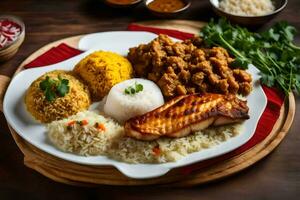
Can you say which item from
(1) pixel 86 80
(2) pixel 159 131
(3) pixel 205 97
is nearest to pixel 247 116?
(3) pixel 205 97

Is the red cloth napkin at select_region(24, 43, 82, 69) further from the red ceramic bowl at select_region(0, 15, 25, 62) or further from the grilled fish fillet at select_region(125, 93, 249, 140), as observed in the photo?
the grilled fish fillet at select_region(125, 93, 249, 140)

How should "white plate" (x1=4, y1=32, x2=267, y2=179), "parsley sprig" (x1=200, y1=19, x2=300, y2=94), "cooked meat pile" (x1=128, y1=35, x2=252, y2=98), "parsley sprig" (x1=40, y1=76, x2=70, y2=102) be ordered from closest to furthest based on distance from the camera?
"white plate" (x1=4, y1=32, x2=267, y2=179)
"parsley sprig" (x1=40, y1=76, x2=70, y2=102)
"cooked meat pile" (x1=128, y1=35, x2=252, y2=98)
"parsley sprig" (x1=200, y1=19, x2=300, y2=94)

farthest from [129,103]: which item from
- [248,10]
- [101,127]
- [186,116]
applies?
[248,10]

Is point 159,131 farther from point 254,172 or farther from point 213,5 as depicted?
point 213,5

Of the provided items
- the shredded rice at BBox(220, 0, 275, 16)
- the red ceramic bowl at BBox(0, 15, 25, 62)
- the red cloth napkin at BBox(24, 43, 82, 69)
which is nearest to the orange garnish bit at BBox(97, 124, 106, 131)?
the red cloth napkin at BBox(24, 43, 82, 69)

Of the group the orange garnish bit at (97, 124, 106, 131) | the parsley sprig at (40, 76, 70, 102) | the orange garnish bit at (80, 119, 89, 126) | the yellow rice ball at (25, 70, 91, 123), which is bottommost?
the yellow rice ball at (25, 70, 91, 123)

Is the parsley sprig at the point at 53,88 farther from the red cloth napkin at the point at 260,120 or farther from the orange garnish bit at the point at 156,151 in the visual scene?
the orange garnish bit at the point at 156,151

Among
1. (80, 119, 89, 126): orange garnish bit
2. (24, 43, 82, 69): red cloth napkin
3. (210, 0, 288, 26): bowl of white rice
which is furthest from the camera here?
(210, 0, 288, 26): bowl of white rice
